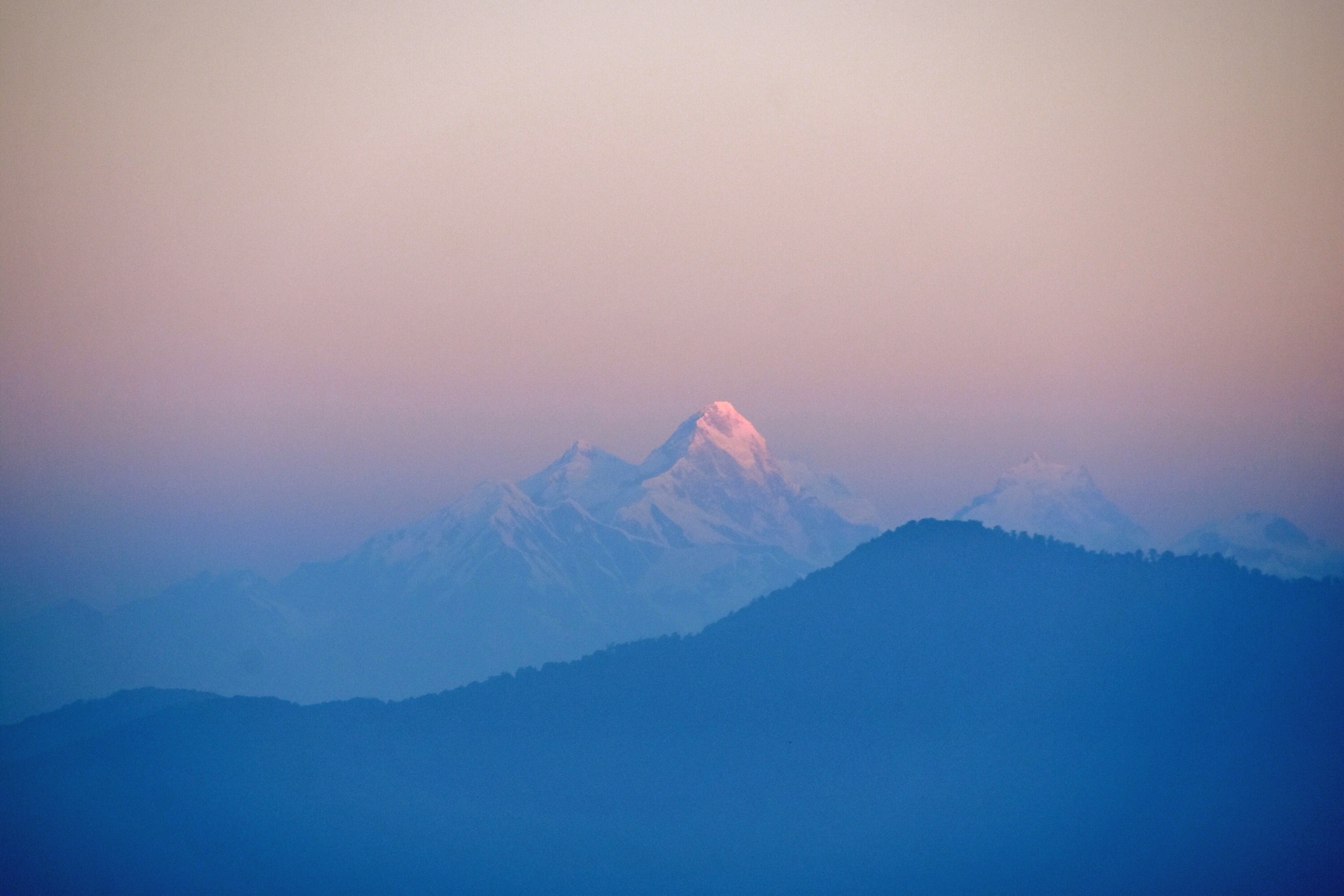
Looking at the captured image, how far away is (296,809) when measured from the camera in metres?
50.3

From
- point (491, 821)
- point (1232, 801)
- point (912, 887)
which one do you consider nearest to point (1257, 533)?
point (1232, 801)

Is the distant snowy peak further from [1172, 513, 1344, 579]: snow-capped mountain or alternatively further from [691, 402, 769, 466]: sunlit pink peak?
[1172, 513, 1344, 579]: snow-capped mountain

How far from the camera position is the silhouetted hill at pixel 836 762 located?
45844 mm

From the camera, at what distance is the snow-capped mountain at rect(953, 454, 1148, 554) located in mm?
70312

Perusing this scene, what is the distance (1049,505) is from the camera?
79875 mm

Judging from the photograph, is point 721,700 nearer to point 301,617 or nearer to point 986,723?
point 986,723

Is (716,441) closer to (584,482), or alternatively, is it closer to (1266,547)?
(584,482)

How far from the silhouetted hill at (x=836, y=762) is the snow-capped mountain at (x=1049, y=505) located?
14.6 m

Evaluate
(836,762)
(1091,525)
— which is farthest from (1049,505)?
(836,762)

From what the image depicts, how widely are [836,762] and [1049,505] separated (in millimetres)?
34744

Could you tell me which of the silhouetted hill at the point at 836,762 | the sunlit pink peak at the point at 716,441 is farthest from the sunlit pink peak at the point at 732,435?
the silhouetted hill at the point at 836,762

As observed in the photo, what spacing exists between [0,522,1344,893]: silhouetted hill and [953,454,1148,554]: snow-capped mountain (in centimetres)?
1464

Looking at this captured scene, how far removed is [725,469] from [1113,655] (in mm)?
43301

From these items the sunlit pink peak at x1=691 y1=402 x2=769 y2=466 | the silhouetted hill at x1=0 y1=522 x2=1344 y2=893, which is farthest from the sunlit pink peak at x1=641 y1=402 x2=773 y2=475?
the silhouetted hill at x1=0 y1=522 x2=1344 y2=893
